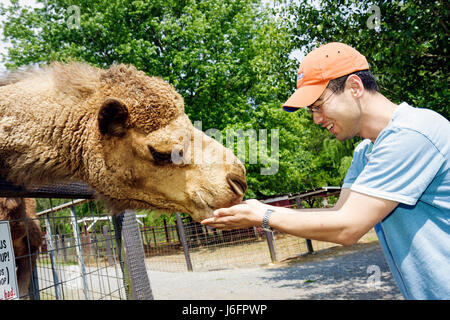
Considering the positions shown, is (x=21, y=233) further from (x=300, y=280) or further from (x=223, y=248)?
(x=223, y=248)

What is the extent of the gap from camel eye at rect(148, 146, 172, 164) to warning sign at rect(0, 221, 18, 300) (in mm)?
1105

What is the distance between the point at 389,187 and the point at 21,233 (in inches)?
171

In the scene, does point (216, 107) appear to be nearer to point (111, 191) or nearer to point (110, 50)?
point (110, 50)

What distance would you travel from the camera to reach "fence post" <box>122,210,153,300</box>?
4395 mm

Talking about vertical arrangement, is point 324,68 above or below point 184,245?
above

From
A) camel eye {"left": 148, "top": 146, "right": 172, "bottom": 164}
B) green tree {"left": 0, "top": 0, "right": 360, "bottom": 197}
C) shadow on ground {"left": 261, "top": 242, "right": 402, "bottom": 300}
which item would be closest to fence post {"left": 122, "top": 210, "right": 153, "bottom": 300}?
camel eye {"left": 148, "top": 146, "right": 172, "bottom": 164}

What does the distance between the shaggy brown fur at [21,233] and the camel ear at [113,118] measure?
1849 millimetres

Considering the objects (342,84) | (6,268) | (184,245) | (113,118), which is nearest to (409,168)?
(342,84)

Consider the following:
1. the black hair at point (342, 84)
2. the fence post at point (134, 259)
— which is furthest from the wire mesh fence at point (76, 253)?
the black hair at point (342, 84)

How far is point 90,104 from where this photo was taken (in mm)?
2887

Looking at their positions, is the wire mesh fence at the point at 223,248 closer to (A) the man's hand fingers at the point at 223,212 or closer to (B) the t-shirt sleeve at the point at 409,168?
(A) the man's hand fingers at the point at 223,212

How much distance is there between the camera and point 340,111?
223 cm

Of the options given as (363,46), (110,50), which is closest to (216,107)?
(110,50)

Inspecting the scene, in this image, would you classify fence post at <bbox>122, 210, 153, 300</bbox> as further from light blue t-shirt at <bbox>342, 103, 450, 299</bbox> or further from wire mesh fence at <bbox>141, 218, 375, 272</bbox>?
wire mesh fence at <bbox>141, 218, 375, 272</bbox>
